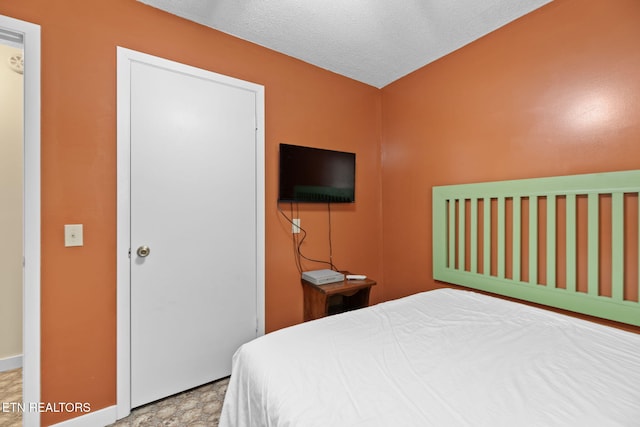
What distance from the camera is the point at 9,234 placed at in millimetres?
2129

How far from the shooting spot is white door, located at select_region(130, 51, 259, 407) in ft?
5.43

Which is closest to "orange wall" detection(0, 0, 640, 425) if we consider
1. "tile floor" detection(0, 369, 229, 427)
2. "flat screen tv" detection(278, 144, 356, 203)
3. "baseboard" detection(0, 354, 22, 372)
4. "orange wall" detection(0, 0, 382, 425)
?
"orange wall" detection(0, 0, 382, 425)

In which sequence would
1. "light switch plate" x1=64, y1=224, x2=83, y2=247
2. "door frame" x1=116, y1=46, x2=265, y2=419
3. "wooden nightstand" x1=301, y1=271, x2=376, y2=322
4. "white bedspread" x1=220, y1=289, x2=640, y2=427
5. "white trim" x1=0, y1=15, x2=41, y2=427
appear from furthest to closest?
"wooden nightstand" x1=301, y1=271, x2=376, y2=322
"door frame" x1=116, y1=46, x2=265, y2=419
"light switch plate" x1=64, y1=224, x2=83, y2=247
"white trim" x1=0, y1=15, x2=41, y2=427
"white bedspread" x1=220, y1=289, x2=640, y2=427

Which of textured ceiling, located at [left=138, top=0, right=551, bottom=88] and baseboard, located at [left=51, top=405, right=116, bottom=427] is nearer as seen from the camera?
baseboard, located at [left=51, top=405, right=116, bottom=427]

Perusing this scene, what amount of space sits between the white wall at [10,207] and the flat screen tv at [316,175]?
82.5 inches

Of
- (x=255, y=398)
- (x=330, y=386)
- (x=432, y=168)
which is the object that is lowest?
(x=255, y=398)

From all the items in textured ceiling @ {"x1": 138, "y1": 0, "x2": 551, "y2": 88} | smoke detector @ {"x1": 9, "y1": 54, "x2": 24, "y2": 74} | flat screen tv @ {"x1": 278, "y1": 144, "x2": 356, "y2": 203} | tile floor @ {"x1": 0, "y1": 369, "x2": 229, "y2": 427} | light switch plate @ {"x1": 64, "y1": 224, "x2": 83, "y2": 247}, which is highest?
textured ceiling @ {"x1": 138, "y1": 0, "x2": 551, "y2": 88}

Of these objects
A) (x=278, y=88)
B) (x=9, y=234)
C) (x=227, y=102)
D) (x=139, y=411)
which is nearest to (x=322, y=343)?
(x=139, y=411)

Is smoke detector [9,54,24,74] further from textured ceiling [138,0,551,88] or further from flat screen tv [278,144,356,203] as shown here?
flat screen tv [278,144,356,203]

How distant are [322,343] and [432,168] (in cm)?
179

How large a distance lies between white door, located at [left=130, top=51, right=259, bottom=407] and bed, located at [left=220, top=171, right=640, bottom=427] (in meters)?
0.87

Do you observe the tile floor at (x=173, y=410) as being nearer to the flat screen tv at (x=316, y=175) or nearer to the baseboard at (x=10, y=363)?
the baseboard at (x=10, y=363)

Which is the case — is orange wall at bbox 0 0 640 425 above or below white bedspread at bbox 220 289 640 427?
above

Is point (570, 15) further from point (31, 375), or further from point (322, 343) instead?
point (31, 375)
